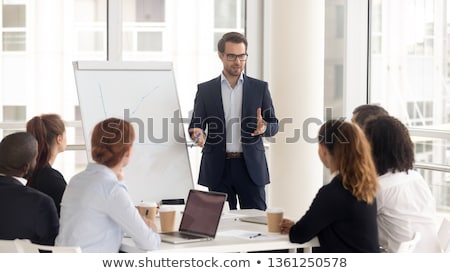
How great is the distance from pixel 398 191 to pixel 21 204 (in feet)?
5.50

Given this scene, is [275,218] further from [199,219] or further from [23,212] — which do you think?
[23,212]

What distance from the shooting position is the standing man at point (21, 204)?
3.46 meters

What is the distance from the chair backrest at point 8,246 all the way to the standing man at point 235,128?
2046 millimetres

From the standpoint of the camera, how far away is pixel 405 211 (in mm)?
3676

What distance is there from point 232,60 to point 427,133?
2218mm

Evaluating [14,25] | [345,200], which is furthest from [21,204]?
[14,25]

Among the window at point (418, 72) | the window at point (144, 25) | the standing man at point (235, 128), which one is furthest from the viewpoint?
the window at point (144, 25)

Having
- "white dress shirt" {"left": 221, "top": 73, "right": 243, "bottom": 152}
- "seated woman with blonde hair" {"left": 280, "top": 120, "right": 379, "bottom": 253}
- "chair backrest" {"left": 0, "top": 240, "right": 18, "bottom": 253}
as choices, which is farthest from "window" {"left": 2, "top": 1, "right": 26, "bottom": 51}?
"seated woman with blonde hair" {"left": 280, "top": 120, "right": 379, "bottom": 253}

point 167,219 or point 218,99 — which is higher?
point 218,99

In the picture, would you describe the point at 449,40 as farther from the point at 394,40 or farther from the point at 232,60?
the point at 232,60

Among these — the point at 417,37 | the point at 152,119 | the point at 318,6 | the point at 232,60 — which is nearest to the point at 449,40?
the point at 417,37

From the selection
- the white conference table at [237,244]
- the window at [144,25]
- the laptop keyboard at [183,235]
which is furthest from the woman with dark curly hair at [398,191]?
the window at [144,25]

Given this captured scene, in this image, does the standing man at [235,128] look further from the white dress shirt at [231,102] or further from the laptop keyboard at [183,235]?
the laptop keyboard at [183,235]

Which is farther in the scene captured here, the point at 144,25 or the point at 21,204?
the point at 144,25
